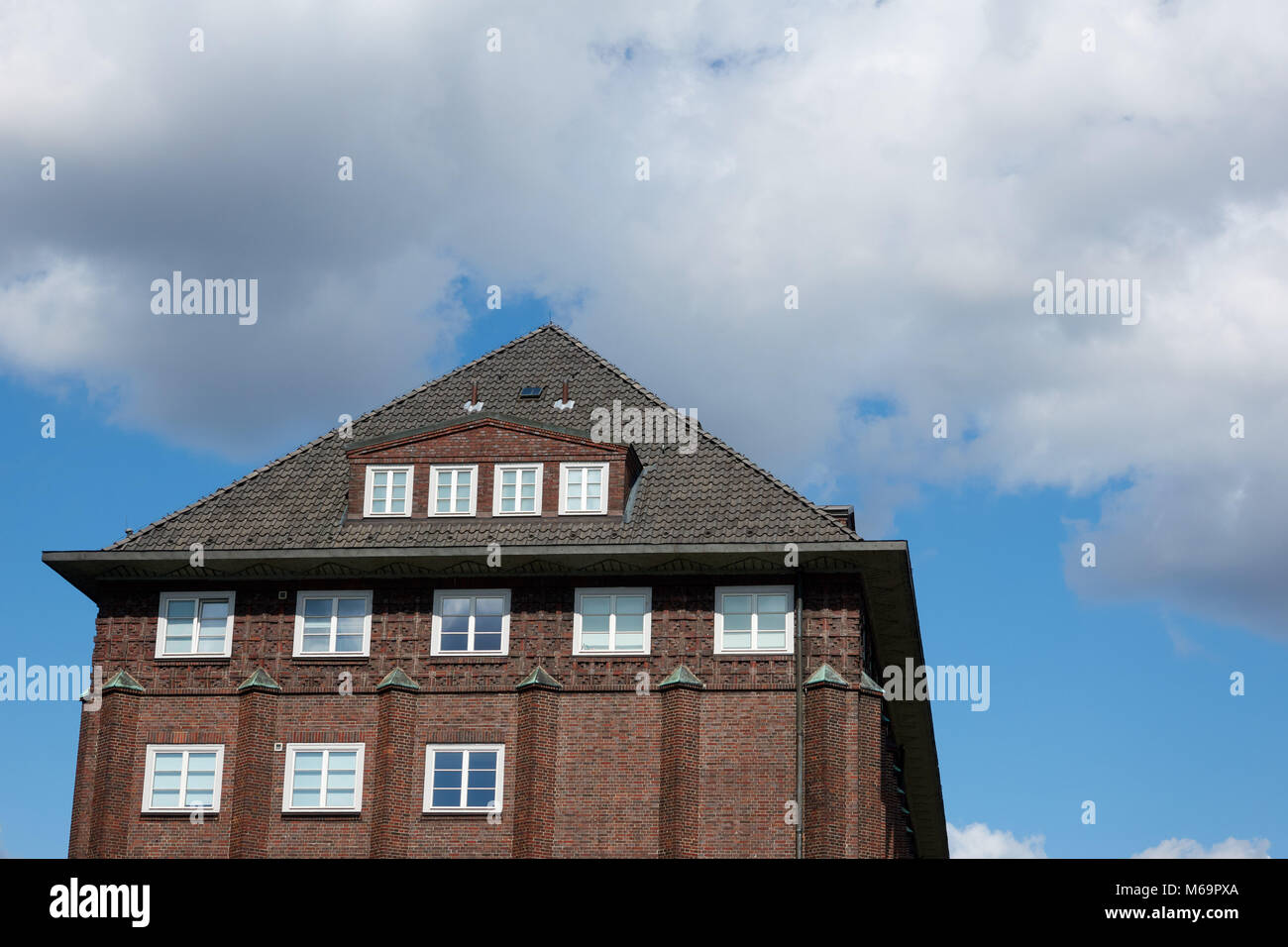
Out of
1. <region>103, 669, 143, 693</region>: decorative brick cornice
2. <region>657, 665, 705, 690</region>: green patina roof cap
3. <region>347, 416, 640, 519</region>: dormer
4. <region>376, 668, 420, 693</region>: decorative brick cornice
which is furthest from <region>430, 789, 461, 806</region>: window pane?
<region>103, 669, 143, 693</region>: decorative brick cornice

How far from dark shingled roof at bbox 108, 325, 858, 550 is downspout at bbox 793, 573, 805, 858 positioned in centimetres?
199

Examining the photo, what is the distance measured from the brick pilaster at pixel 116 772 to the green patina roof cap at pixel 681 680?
41.7 feet

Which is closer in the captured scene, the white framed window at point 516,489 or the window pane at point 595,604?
the window pane at point 595,604

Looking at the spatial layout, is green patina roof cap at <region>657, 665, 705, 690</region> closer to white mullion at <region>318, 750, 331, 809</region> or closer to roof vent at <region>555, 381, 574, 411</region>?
white mullion at <region>318, 750, 331, 809</region>

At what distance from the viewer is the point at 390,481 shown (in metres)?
43.5

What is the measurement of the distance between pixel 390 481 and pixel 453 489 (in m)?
1.61

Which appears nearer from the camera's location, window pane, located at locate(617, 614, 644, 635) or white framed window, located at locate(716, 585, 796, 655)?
white framed window, located at locate(716, 585, 796, 655)

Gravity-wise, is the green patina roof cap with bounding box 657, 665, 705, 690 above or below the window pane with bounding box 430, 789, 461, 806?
above

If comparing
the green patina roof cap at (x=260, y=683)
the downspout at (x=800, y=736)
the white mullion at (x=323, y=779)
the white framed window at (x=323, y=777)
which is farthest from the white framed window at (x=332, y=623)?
the downspout at (x=800, y=736)

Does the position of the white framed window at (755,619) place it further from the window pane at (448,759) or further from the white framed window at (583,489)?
the window pane at (448,759)

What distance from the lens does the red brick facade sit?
3947cm

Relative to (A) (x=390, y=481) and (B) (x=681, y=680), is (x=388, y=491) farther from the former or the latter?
(B) (x=681, y=680)

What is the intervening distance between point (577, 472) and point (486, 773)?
7747 mm

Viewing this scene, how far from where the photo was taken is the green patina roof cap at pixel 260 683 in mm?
41250
